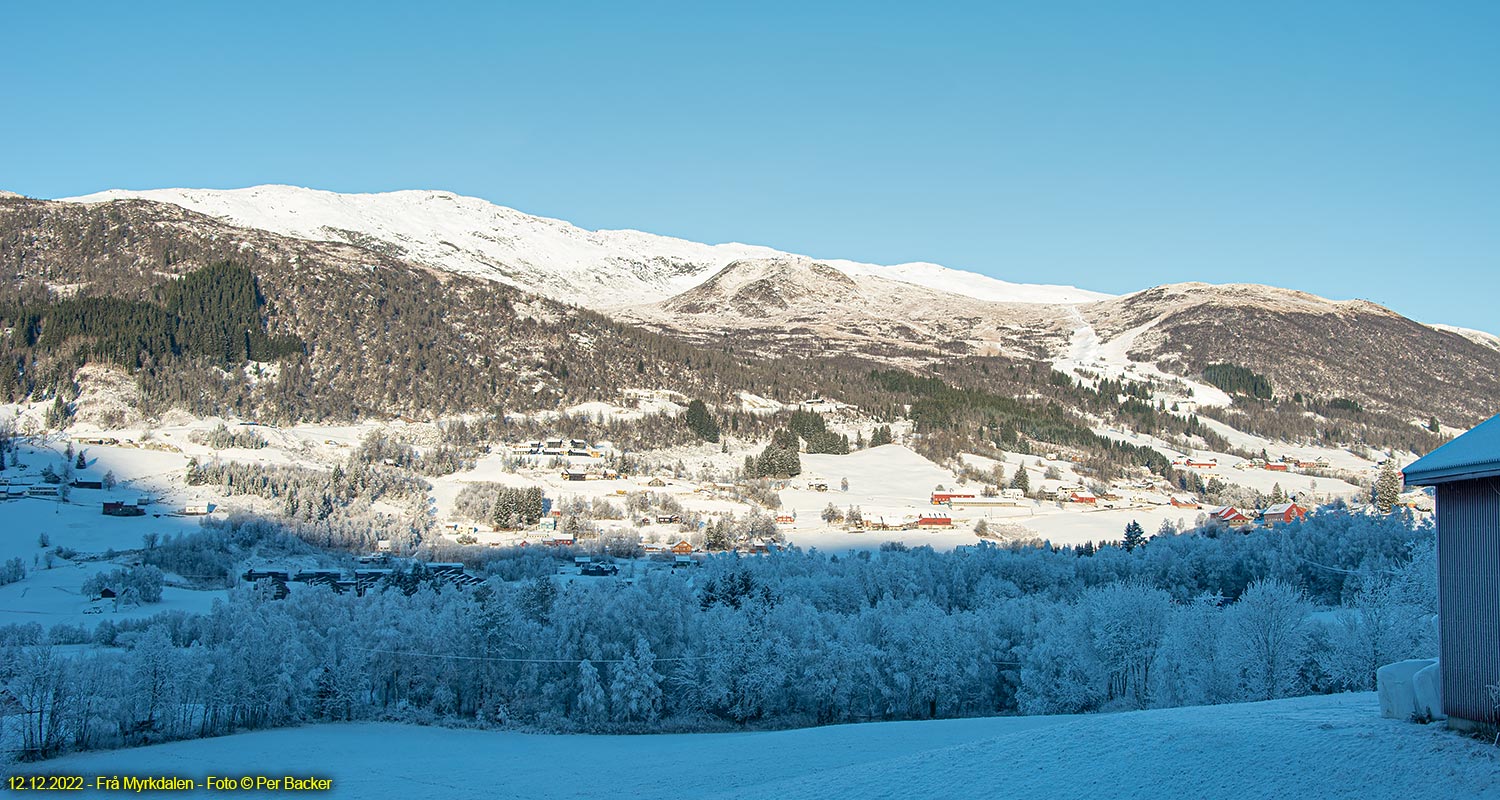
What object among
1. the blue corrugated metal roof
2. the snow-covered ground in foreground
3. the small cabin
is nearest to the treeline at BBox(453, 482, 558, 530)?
the small cabin

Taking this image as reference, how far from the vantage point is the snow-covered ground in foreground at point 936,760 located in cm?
1557

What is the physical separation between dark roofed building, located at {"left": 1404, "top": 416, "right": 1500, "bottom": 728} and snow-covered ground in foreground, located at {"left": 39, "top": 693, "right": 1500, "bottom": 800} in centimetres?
73

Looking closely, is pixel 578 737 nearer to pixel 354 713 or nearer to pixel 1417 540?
pixel 354 713

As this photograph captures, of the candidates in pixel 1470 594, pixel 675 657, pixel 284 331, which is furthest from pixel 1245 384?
pixel 1470 594

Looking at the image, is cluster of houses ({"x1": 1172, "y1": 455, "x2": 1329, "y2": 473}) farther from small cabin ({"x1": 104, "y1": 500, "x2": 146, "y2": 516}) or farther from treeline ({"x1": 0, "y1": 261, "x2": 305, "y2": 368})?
treeline ({"x1": 0, "y1": 261, "x2": 305, "y2": 368})

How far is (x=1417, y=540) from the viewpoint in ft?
181

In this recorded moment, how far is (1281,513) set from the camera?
88.9 meters

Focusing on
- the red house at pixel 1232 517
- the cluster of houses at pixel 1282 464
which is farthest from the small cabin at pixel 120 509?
the cluster of houses at pixel 1282 464

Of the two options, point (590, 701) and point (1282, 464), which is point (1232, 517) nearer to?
point (1282, 464)

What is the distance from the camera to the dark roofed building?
1534cm

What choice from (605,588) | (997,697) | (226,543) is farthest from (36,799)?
(226,543)

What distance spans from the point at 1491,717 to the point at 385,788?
24.3 metres

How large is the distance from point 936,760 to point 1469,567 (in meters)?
10.1

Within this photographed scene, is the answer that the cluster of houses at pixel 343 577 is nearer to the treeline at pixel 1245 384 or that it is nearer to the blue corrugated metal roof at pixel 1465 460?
the blue corrugated metal roof at pixel 1465 460
